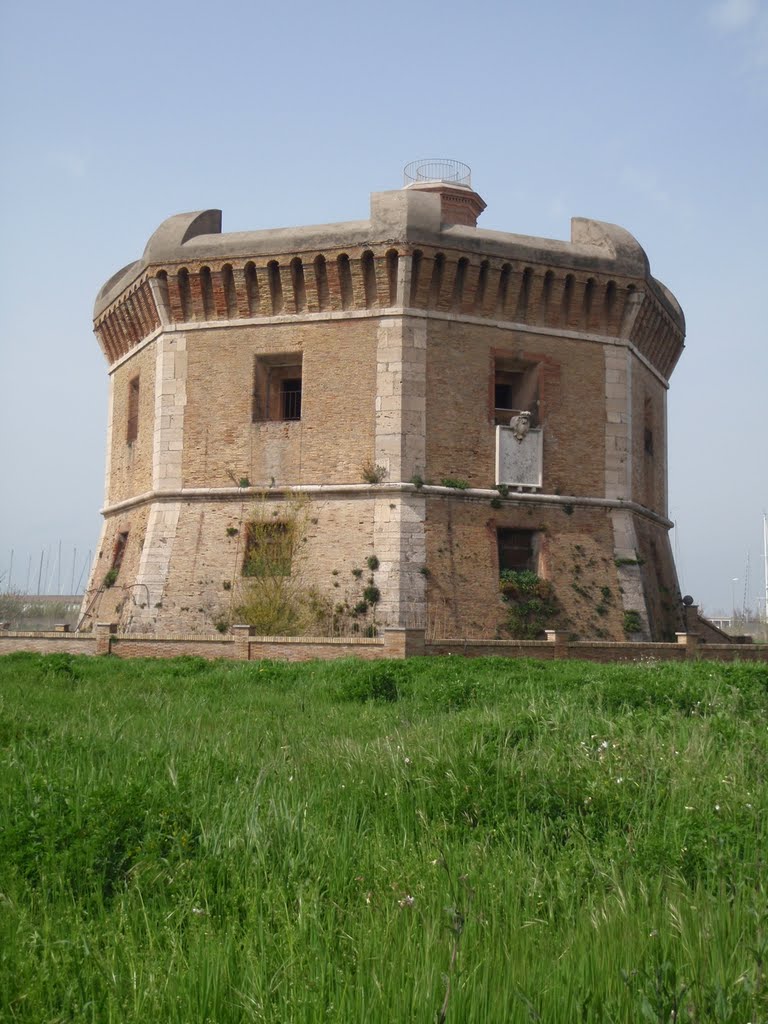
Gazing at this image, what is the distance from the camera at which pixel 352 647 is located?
15.3 m

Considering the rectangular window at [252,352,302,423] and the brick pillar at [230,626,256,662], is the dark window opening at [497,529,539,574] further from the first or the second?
the brick pillar at [230,626,256,662]

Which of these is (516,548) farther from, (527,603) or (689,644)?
(689,644)

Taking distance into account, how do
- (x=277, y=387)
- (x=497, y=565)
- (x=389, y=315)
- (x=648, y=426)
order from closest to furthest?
(x=497, y=565) < (x=389, y=315) < (x=277, y=387) < (x=648, y=426)

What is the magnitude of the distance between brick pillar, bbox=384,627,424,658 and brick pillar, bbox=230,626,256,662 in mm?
2171

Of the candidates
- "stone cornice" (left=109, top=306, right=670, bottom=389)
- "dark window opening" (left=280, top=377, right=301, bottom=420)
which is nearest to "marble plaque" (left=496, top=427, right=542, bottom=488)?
"stone cornice" (left=109, top=306, right=670, bottom=389)

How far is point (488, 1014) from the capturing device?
2.60 metres

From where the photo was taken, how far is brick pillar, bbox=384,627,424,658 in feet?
48.4

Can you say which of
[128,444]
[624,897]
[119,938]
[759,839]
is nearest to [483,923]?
[624,897]

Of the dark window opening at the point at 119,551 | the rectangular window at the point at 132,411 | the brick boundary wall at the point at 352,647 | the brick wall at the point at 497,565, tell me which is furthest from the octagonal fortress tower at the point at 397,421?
the rectangular window at the point at 132,411

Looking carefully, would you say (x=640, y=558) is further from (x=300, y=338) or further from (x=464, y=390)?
(x=300, y=338)

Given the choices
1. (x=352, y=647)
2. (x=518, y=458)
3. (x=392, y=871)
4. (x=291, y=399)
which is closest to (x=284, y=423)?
(x=291, y=399)

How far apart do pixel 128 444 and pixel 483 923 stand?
18958mm

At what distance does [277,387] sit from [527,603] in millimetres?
6206

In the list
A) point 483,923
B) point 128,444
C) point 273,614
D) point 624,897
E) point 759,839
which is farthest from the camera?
point 128,444
